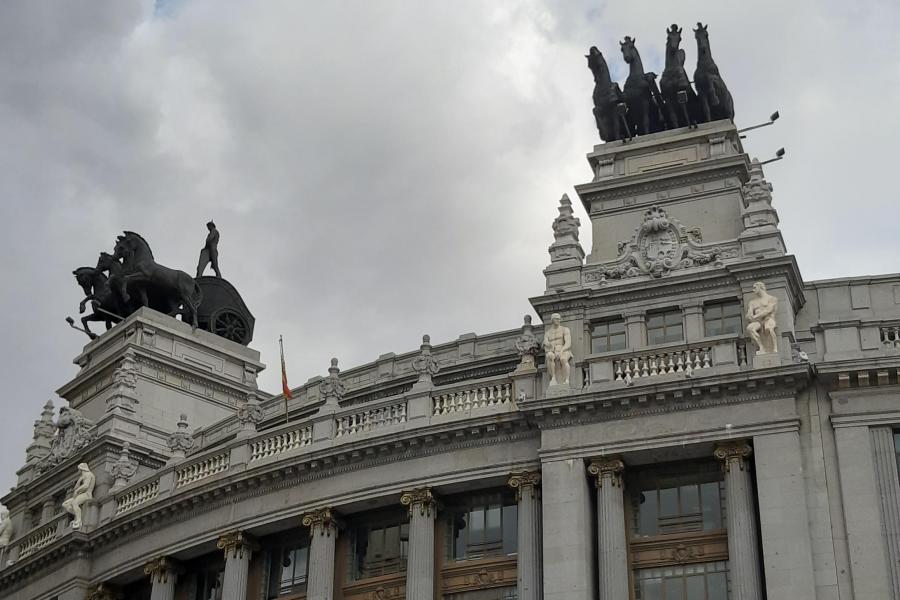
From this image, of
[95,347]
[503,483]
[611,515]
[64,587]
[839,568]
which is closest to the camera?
[839,568]

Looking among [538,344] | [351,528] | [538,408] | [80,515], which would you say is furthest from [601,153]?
[80,515]

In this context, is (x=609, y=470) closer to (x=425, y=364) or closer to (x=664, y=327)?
(x=664, y=327)

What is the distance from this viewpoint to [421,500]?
5294 centimetres

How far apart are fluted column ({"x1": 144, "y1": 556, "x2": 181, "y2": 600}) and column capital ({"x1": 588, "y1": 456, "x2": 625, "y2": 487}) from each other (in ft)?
61.7

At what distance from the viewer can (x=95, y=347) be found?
73375mm

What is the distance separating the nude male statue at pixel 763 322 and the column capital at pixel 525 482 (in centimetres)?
841

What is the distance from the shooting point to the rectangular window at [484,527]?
2056 inches

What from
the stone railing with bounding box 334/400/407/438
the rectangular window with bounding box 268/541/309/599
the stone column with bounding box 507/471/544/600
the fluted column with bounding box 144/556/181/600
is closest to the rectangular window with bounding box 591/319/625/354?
the stone column with bounding box 507/471/544/600

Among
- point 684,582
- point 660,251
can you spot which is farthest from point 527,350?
point 684,582

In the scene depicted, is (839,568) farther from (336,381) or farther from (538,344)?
(336,381)

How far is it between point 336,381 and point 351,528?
247 inches

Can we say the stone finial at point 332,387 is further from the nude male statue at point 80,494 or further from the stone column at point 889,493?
the stone column at point 889,493

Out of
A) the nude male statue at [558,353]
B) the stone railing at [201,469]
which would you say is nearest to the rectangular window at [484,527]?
the nude male statue at [558,353]

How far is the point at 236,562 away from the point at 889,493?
78.1 feet
